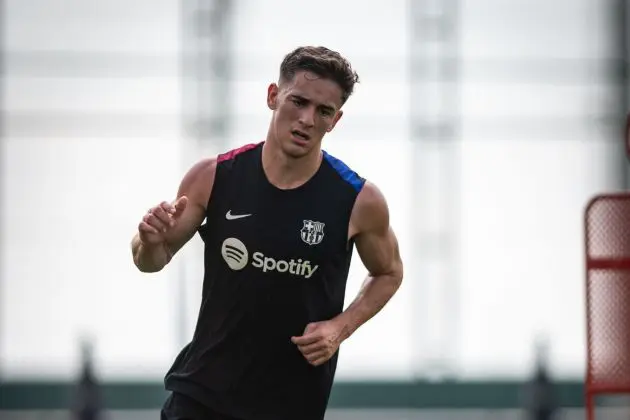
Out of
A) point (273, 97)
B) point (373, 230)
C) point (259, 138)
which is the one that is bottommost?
point (373, 230)

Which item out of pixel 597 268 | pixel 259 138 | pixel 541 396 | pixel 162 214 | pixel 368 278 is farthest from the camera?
pixel 259 138

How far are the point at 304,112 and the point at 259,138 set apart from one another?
7.77 meters

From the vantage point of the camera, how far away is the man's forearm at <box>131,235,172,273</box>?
12.5 feet

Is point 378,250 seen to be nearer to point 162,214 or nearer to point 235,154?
point 235,154

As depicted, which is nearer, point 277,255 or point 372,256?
point 277,255

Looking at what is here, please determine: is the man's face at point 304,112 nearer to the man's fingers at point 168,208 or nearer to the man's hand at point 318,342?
the man's fingers at point 168,208

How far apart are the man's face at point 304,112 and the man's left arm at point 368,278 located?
0.84ft

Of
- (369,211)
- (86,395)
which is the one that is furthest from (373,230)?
(86,395)

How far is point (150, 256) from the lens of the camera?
12.5 feet

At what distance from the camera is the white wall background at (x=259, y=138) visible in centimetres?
1151

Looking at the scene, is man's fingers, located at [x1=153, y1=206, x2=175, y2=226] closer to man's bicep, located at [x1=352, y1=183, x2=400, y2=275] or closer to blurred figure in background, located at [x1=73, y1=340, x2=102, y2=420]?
man's bicep, located at [x1=352, y1=183, x2=400, y2=275]

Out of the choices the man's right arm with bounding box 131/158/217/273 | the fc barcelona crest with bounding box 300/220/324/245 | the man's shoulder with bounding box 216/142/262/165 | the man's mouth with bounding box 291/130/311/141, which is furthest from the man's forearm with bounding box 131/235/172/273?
the man's mouth with bounding box 291/130/311/141

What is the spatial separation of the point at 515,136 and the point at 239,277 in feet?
27.6

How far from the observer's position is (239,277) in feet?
12.5
